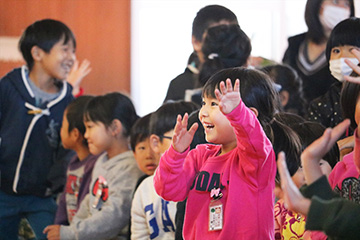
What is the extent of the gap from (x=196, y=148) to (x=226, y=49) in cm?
79

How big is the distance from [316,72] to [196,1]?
1.02m

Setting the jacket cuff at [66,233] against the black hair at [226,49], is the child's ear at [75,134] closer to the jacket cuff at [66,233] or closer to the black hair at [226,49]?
the jacket cuff at [66,233]

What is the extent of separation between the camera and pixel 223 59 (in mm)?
2486

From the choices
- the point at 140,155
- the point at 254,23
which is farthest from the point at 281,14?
the point at 140,155

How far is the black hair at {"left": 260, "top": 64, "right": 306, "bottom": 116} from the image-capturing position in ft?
9.93

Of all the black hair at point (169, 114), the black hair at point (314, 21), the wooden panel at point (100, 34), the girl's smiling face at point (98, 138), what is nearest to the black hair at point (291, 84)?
the black hair at point (314, 21)

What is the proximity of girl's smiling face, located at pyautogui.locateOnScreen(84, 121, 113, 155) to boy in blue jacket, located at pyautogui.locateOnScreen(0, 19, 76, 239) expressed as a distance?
51 centimetres

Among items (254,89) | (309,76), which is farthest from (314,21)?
(254,89)

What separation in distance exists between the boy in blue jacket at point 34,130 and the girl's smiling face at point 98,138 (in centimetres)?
51

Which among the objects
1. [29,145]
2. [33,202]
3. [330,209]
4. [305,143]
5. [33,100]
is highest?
[330,209]

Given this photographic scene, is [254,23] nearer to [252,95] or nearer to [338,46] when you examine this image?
[338,46]

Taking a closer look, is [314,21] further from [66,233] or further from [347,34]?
[66,233]

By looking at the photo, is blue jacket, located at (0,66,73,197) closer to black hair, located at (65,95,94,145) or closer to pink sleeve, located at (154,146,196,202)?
black hair, located at (65,95,94,145)

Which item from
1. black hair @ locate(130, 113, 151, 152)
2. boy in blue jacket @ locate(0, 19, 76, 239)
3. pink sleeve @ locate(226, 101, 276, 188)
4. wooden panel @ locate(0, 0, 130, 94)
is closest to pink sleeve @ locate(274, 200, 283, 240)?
pink sleeve @ locate(226, 101, 276, 188)
